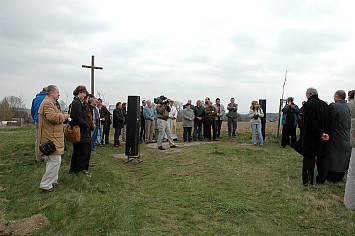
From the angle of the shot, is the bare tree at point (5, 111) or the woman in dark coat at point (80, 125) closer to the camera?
the woman in dark coat at point (80, 125)

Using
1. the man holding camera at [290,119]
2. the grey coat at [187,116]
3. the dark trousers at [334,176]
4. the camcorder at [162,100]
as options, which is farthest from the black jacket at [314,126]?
the grey coat at [187,116]

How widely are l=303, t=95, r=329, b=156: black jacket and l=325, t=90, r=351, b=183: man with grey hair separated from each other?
0.23 m

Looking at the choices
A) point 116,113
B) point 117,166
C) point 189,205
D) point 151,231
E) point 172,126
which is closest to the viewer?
point 151,231

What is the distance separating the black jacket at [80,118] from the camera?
5895 millimetres

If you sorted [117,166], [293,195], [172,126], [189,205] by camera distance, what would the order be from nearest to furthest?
1. [189,205]
2. [293,195]
3. [117,166]
4. [172,126]

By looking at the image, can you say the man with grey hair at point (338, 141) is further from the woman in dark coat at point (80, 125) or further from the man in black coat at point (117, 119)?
the man in black coat at point (117, 119)

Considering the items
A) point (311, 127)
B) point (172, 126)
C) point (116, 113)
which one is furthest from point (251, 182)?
point (172, 126)

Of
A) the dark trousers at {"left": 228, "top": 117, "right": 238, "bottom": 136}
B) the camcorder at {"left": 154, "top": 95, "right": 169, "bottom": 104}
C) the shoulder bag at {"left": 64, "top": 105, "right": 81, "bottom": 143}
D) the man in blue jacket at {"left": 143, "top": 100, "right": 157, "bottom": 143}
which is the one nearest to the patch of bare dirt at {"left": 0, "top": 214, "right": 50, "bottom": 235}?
the shoulder bag at {"left": 64, "top": 105, "right": 81, "bottom": 143}

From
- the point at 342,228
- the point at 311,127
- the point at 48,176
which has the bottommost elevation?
the point at 342,228

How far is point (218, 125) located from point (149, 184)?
979 cm

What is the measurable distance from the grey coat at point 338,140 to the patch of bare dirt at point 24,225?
568 cm

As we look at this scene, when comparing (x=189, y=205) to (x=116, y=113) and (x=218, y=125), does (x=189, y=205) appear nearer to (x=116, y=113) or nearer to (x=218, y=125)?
(x=116, y=113)

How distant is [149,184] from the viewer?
5.92 meters

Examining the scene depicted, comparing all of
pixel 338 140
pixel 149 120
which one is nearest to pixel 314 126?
pixel 338 140
